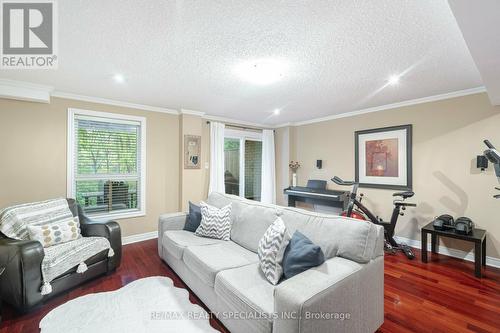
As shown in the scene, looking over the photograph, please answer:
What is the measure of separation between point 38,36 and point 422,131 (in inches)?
191

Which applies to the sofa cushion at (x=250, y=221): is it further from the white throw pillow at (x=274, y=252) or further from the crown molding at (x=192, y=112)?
the crown molding at (x=192, y=112)

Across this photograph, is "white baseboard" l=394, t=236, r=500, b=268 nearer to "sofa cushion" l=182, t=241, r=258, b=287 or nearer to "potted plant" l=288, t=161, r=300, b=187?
"potted plant" l=288, t=161, r=300, b=187

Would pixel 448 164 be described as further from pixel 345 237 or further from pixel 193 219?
pixel 193 219

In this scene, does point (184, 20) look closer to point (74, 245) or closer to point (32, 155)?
point (74, 245)

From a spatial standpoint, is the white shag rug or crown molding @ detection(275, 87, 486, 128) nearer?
the white shag rug

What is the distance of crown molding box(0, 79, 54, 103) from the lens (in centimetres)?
290

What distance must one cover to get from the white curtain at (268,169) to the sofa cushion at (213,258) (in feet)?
10.8

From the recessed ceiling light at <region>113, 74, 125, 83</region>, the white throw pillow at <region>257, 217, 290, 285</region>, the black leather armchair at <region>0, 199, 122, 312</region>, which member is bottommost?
the black leather armchair at <region>0, 199, 122, 312</region>

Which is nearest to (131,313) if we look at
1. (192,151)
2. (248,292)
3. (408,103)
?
(248,292)

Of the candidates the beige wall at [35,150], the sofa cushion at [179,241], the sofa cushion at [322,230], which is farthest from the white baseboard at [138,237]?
the sofa cushion at [322,230]

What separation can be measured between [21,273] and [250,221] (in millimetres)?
2101

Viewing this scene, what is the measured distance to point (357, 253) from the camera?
1.69 m

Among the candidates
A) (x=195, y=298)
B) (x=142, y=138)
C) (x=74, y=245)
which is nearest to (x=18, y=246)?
(x=74, y=245)

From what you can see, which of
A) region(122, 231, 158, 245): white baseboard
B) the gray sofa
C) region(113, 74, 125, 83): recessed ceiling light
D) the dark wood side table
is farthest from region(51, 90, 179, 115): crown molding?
the dark wood side table
